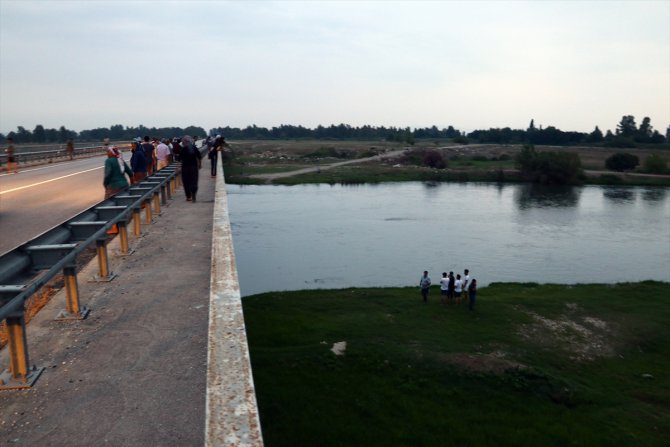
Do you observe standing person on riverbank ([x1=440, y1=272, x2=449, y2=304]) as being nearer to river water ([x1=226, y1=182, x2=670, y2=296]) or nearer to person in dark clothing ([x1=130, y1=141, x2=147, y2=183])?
river water ([x1=226, y1=182, x2=670, y2=296])

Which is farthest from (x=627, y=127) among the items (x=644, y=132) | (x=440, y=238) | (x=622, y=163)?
(x=440, y=238)

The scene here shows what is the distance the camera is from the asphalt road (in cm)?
1056

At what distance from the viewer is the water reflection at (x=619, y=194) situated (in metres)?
53.8

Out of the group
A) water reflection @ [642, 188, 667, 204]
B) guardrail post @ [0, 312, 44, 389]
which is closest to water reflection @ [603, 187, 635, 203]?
water reflection @ [642, 188, 667, 204]

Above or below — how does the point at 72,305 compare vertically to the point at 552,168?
above

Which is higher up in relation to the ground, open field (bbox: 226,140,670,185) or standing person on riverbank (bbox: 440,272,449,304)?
open field (bbox: 226,140,670,185)

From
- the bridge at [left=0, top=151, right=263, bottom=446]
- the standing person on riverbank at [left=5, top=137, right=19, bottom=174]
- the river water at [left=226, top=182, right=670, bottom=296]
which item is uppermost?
the standing person on riverbank at [left=5, top=137, right=19, bottom=174]

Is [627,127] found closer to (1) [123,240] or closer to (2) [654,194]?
(2) [654,194]

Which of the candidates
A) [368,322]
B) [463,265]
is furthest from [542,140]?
[368,322]

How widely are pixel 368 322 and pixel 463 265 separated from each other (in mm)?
11234

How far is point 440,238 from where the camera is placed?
113 feet

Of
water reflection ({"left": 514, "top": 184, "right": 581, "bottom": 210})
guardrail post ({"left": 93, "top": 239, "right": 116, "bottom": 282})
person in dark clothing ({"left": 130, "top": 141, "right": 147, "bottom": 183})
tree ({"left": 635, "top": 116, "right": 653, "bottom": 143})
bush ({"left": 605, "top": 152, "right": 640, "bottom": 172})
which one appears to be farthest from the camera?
tree ({"left": 635, "top": 116, "right": 653, "bottom": 143})

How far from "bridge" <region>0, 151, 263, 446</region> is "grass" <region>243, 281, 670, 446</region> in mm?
6283

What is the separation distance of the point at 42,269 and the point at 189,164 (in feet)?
26.1
